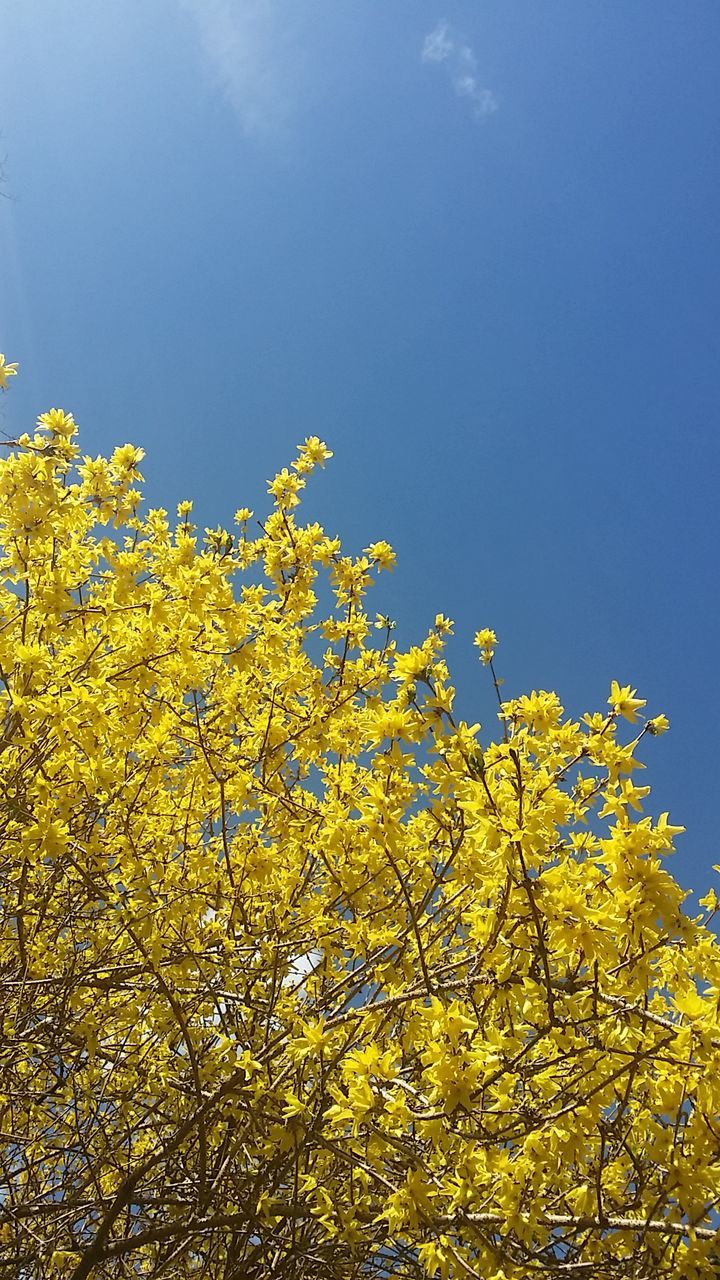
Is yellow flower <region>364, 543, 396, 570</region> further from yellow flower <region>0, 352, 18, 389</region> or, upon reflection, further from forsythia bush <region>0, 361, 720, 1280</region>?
yellow flower <region>0, 352, 18, 389</region>

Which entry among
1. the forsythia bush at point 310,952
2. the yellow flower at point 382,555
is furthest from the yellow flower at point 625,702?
the yellow flower at point 382,555

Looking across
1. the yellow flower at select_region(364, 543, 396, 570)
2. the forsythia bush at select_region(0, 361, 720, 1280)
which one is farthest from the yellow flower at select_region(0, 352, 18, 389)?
the yellow flower at select_region(364, 543, 396, 570)

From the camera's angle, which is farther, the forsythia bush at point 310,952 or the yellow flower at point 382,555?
the yellow flower at point 382,555

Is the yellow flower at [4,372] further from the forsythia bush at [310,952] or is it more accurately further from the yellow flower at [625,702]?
the yellow flower at [625,702]

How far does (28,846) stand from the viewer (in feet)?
8.02

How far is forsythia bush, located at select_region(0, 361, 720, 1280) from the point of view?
74.1 inches

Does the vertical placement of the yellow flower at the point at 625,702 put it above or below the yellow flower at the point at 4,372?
below

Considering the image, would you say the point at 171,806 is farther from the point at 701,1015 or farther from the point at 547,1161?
the point at 701,1015

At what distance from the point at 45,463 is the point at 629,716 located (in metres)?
2.25

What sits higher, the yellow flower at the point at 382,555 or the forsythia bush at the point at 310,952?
the yellow flower at the point at 382,555

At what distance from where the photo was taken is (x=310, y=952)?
3.07m

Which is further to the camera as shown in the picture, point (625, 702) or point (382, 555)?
point (382, 555)

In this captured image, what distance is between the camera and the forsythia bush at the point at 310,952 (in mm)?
1883

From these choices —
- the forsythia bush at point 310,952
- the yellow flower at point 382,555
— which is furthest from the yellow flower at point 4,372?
the yellow flower at point 382,555
